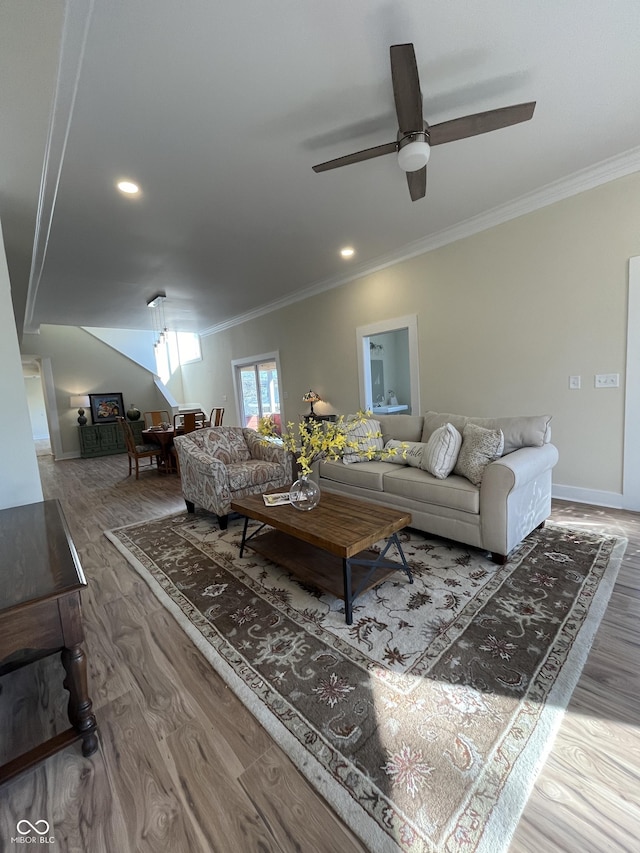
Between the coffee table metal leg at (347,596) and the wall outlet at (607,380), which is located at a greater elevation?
the wall outlet at (607,380)

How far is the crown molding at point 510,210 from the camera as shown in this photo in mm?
2809

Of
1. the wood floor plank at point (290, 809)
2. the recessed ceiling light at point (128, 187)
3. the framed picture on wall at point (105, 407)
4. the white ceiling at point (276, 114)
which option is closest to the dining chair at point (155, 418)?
the framed picture on wall at point (105, 407)

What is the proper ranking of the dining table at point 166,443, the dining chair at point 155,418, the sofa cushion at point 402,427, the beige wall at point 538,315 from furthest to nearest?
1. the dining chair at point 155,418
2. the dining table at point 166,443
3. the sofa cushion at point 402,427
4. the beige wall at point 538,315

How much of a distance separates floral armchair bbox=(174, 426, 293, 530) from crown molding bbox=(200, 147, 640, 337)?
2824 mm

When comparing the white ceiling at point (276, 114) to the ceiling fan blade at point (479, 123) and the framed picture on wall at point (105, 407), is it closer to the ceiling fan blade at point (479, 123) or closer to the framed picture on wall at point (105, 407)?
the ceiling fan blade at point (479, 123)

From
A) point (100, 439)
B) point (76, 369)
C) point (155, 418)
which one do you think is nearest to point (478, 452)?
point (155, 418)

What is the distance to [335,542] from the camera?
1.77m

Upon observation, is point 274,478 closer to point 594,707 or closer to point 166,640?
point 166,640

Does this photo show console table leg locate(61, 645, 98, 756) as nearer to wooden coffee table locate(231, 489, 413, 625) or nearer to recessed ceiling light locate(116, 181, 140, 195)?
wooden coffee table locate(231, 489, 413, 625)

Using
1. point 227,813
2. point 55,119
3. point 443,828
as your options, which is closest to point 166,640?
point 227,813

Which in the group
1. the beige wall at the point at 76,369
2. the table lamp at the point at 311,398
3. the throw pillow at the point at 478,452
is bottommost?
the throw pillow at the point at 478,452

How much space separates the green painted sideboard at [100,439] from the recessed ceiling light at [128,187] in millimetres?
6344

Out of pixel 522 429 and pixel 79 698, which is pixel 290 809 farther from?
pixel 522 429

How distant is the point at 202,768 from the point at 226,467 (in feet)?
7.82
